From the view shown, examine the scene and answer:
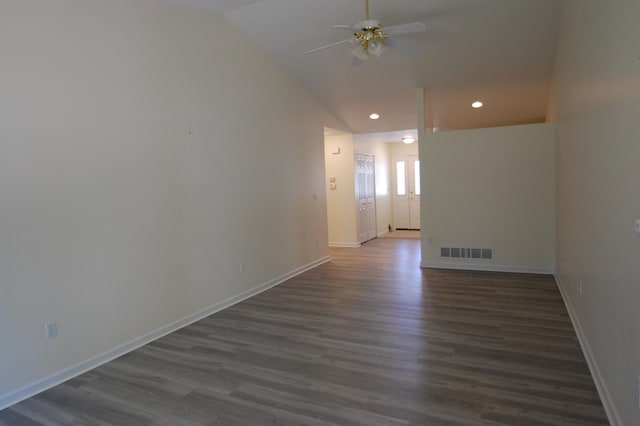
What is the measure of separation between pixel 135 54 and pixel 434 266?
16.3 feet

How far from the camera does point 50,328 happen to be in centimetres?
280

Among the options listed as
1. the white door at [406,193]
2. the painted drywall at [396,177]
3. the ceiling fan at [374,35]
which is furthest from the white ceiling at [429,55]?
the white door at [406,193]

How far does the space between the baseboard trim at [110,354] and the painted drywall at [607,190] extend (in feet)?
11.4

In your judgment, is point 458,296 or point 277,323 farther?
point 458,296

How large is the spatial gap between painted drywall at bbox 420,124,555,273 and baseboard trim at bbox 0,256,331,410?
118 inches

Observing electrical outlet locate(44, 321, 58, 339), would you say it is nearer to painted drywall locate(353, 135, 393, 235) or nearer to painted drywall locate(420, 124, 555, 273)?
painted drywall locate(420, 124, 555, 273)

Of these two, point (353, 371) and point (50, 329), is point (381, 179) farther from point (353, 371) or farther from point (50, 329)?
point (50, 329)

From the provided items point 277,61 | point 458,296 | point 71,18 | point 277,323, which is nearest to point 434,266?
point 458,296

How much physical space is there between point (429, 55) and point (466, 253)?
9.75 feet

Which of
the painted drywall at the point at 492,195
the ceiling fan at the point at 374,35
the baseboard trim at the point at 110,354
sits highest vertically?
the ceiling fan at the point at 374,35

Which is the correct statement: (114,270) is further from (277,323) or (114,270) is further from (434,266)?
(434,266)

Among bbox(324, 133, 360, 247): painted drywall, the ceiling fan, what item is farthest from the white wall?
bbox(324, 133, 360, 247): painted drywall

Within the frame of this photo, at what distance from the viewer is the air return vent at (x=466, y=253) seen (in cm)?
581

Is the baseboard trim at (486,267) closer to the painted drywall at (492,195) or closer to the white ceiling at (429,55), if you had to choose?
the painted drywall at (492,195)
